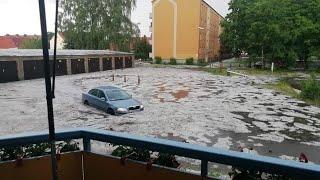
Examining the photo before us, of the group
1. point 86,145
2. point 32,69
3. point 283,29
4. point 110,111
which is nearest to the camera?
point 86,145

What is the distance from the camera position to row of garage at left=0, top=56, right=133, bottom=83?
1428 inches

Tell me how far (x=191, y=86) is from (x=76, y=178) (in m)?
29.6

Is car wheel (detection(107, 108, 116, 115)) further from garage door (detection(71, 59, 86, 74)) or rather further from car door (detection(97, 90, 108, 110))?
garage door (detection(71, 59, 86, 74))

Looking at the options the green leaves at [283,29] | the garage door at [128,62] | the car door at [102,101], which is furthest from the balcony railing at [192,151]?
the garage door at [128,62]

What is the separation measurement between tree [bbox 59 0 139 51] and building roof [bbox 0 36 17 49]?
45823mm

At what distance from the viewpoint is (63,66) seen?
1751 inches

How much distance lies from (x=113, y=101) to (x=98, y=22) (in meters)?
44.7

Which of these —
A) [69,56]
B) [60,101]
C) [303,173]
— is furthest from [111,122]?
[69,56]

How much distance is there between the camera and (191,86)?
3328cm

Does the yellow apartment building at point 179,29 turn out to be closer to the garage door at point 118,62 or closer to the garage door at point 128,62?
the garage door at point 128,62

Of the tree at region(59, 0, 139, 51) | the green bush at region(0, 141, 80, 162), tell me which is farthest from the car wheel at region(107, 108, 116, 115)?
the tree at region(59, 0, 139, 51)

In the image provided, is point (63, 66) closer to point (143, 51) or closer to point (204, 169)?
point (143, 51)

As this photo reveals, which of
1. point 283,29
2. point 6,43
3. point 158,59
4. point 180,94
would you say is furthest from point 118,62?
point 6,43

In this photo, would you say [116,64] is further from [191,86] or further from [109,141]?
[109,141]
